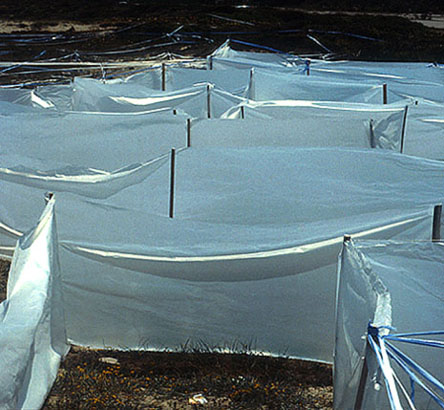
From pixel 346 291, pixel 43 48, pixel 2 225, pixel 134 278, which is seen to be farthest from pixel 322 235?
pixel 43 48

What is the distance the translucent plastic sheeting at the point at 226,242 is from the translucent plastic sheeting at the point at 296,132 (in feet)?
3.62

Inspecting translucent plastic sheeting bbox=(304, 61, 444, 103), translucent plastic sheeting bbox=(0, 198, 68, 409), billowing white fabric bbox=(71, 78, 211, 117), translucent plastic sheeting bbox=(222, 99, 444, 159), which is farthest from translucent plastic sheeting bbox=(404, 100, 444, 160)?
translucent plastic sheeting bbox=(0, 198, 68, 409)

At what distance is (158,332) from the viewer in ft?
15.7

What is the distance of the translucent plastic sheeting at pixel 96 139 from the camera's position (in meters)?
6.47

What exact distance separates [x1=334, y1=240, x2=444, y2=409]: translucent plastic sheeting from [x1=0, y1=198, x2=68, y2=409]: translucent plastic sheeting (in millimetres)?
1538

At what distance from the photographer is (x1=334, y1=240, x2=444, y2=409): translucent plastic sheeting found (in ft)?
10.8

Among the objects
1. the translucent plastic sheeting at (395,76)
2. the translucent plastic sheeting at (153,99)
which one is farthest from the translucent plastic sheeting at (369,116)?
the translucent plastic sheeting at (395,76)

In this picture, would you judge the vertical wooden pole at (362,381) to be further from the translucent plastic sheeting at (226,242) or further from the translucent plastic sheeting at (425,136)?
the translucent plastic sheeting at (425,136)

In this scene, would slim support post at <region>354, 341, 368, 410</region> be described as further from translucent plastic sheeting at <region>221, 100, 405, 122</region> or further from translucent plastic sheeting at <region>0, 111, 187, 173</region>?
translucent plastic sheeting at <region>221, 100, 405, 122</region>

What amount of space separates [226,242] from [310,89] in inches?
182

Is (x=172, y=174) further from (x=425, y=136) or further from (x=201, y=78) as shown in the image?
(x=201, y=78)

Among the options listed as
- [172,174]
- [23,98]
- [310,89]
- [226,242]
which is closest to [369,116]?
[310,89]

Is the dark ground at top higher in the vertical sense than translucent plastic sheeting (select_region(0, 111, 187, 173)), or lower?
lower

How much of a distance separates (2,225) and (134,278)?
1281 mm
